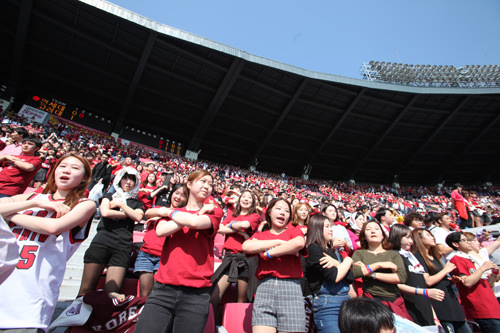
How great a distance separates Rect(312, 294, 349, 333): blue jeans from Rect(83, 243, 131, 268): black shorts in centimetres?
216

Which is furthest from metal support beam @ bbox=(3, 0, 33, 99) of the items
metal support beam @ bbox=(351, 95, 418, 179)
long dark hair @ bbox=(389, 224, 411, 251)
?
metal support beam @ bbox=(351, 95, 418, 179)

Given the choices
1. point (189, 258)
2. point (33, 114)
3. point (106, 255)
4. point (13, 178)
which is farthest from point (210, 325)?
point (33, 114)

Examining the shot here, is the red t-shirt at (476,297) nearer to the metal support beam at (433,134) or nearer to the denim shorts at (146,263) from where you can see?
the denim shorts at (146,263)

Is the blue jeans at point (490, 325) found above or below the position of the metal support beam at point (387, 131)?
below

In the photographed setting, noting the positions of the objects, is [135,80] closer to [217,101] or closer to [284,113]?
[217,101]

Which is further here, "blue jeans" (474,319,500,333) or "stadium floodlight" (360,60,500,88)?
"stadium floodlight" (360,60,500,88)

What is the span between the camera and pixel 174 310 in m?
1.81

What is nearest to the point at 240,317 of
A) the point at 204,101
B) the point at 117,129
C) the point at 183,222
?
the point at 183,222

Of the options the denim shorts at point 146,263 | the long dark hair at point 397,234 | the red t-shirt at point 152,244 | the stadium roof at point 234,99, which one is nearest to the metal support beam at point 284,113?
the stadium roof at point 234,99

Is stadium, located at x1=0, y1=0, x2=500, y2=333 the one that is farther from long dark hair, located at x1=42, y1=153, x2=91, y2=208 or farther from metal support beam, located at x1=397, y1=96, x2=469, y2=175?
metal support beam, located at x1=397, y1=96, x2=469, y2=175

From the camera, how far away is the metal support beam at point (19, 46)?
14.8m

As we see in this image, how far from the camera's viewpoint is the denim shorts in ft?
9.20

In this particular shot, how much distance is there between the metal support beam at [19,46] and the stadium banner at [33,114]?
1.44 metres

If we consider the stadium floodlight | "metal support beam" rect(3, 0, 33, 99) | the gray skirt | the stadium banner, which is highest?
the stadium floodlight
